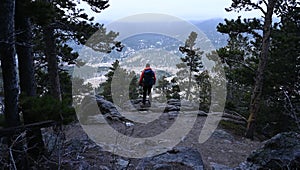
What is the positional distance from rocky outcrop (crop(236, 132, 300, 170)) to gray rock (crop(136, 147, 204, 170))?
1.02 meters

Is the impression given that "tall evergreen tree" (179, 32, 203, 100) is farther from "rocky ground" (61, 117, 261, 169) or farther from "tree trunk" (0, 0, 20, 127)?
"tree trunk" (0, 0, 20, 127)

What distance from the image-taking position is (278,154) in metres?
5.77

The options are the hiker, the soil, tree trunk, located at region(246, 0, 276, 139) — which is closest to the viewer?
the soil

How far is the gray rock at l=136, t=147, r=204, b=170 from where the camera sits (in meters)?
6.18

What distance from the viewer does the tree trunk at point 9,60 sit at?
4.59 metres

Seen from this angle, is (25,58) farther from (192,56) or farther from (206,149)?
(192,56)

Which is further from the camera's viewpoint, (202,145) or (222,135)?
(222,135)

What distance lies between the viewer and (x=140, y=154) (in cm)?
756

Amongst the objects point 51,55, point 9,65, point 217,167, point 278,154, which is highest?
point 51,55

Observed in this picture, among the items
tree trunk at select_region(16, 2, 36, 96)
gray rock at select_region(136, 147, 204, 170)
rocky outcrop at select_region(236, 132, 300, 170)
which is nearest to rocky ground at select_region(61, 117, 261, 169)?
gray rock at select_region(136, 147, 204, 170)


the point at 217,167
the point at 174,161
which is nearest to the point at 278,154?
the point at 217,167

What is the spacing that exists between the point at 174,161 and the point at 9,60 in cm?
411

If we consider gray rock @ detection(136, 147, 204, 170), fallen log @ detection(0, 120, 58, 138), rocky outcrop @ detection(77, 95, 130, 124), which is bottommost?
gray rock @ detection(136, 147, 204, 170)

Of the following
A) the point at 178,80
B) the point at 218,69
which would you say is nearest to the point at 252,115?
the point at 218,69
